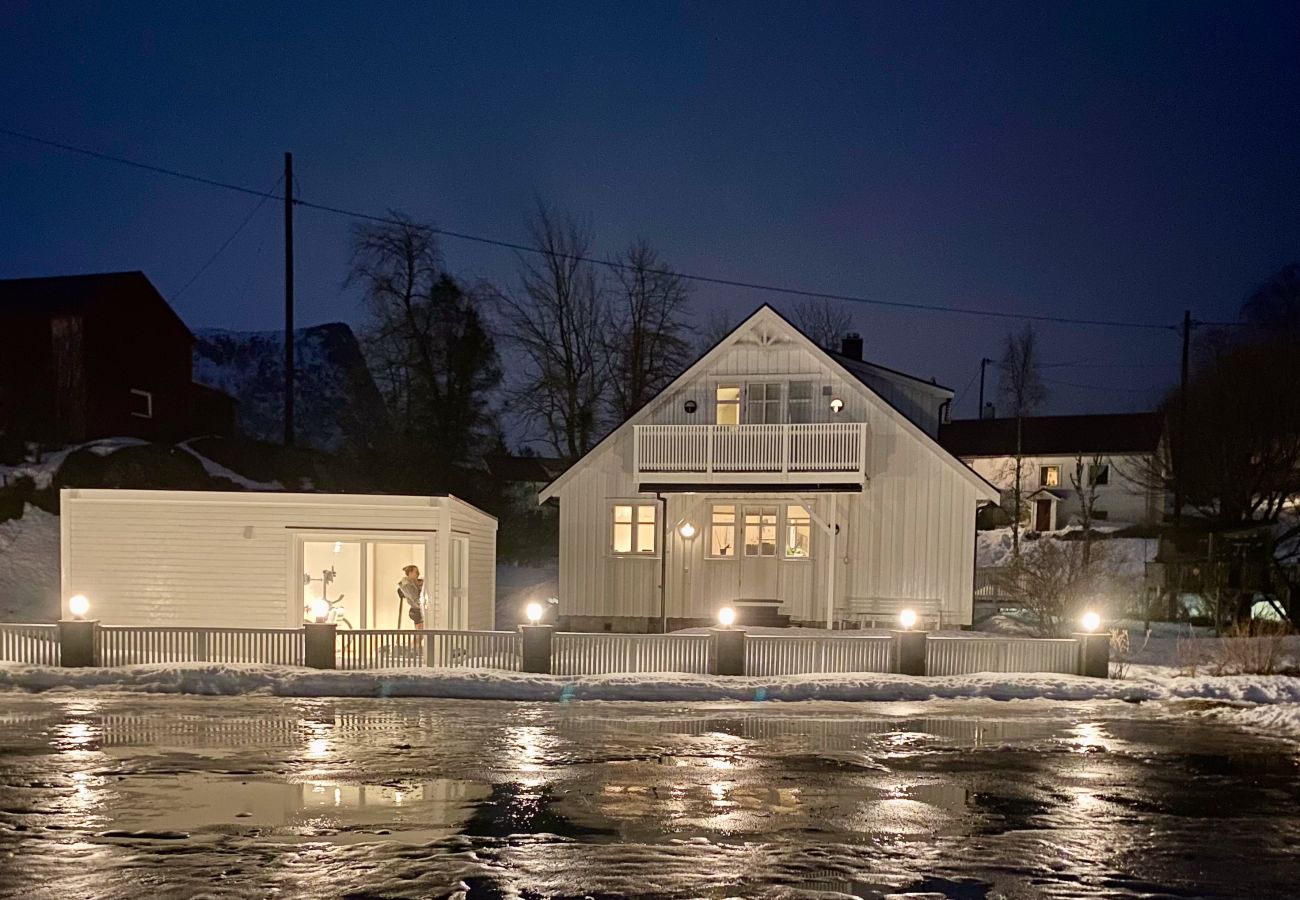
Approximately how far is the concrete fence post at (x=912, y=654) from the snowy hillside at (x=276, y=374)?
81.8m

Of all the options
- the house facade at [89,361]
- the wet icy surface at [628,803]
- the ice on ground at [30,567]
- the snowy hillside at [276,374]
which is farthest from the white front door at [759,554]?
the snowy hillside at [276,374]

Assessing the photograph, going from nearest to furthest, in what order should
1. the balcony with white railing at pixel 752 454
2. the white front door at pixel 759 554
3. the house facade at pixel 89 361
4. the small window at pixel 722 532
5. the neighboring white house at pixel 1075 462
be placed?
1. the balcony with white railing at pixel 752 454
2. the white front door at pixel 759 554
3. the small window at pixel 722 532
4. the house facade at pixel 89 361
5. the neighboring white house at pixel 1075 462

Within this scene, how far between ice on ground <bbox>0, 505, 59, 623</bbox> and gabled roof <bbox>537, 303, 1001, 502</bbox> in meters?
12.4

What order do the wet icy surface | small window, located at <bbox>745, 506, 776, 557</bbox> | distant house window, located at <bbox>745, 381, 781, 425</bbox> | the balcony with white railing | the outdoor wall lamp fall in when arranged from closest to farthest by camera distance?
the wet icy surface, the outdoor wall lamp, the balcony with white railing, small window, located at <bbox>745, 506, 776, 557</bbox>, distant house window, located at <bbox>745, 381, 781, 425</bbox>

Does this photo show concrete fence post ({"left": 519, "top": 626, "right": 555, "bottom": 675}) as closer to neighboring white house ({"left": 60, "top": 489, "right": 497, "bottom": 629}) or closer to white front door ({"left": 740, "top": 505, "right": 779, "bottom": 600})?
neighboring white house ({"left": 60, "top": 489, "right": 497, "bottom": 629})

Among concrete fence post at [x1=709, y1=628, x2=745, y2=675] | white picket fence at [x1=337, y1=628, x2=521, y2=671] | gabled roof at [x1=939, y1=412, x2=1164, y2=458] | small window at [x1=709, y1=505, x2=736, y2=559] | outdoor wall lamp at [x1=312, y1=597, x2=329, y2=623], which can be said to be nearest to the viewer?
concrete fence post at [x1=709, y1=628, x2=745, y2=675]

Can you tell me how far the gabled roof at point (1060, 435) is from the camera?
48.1 m

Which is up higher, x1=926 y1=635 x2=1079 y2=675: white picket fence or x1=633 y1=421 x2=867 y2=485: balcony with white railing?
x1=633 y1=421 x2=867 y2=485: balcony with white railing

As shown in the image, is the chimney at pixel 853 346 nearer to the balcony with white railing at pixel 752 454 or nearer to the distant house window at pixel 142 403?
the balcony with white railing at pixel 752 454

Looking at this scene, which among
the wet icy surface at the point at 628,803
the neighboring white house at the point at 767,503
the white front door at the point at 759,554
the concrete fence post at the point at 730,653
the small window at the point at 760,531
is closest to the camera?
the wet icy surface at the point at 628,803

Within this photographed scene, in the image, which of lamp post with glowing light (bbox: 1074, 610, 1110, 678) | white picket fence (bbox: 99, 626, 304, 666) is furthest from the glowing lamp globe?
lamp post with glowing light (bbox: 1074, 610, 1110, 678)

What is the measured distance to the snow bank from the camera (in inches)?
551

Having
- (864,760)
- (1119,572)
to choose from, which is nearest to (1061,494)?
(1119,572)

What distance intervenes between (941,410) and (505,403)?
20448 millimetres
